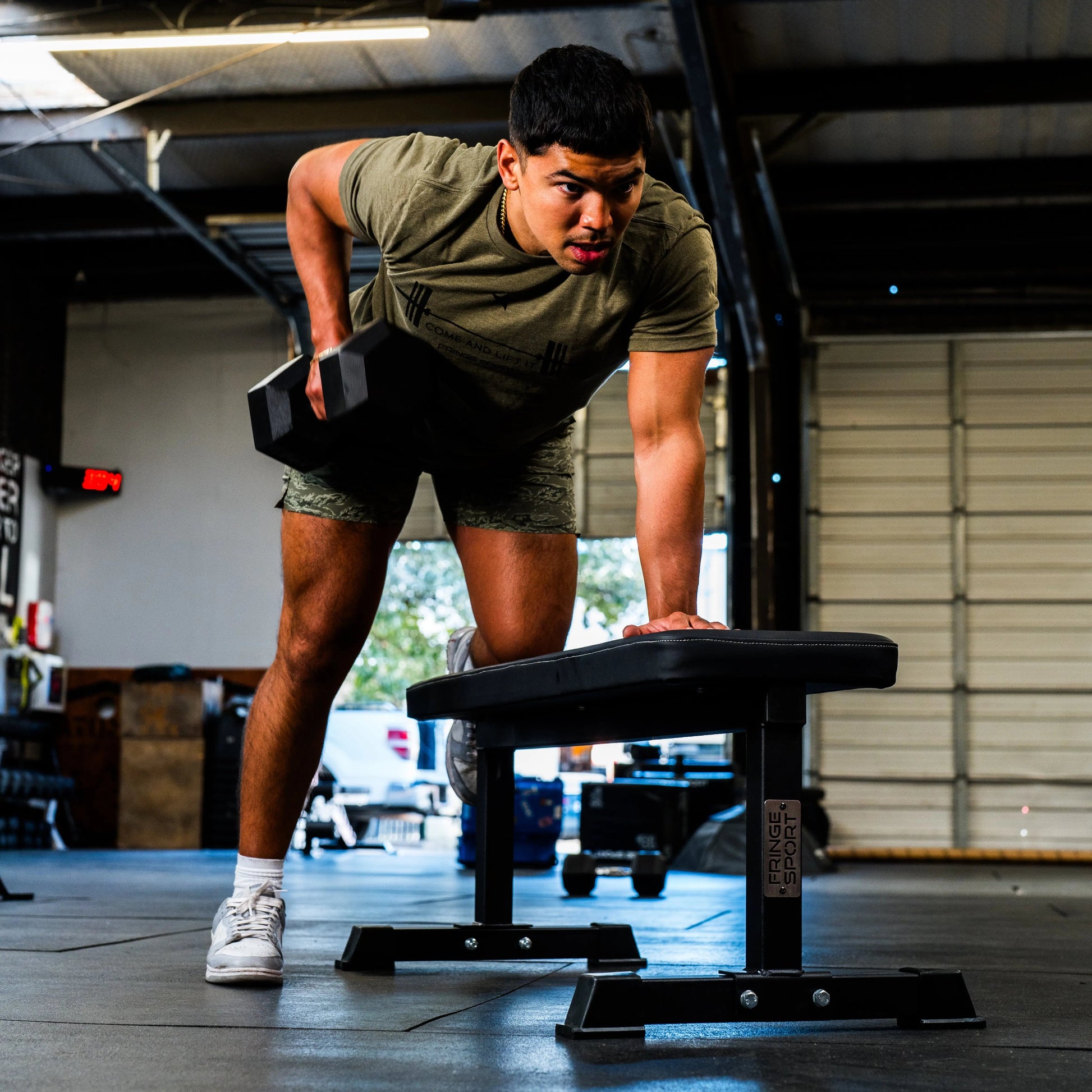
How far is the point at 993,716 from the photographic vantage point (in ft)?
30.2

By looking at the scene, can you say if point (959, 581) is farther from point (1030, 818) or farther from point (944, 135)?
point (944, 135)

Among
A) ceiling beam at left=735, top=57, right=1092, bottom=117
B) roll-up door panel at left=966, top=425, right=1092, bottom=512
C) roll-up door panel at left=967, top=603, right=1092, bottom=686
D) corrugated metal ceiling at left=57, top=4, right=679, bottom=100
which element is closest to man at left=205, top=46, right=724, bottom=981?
corrugated metal ceiling at left=57, top=4, right=679, bottom=100

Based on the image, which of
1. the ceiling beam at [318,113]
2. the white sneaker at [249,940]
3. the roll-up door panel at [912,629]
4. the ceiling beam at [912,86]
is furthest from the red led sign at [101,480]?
the white sneaker at [249,940]

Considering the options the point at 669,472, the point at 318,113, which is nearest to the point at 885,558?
the point at 318,113

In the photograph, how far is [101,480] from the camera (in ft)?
32.3

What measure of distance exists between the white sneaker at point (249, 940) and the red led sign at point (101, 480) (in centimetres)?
855

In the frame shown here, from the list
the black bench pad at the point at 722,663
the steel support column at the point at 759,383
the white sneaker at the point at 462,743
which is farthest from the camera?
the steel support column at the point at 759,383

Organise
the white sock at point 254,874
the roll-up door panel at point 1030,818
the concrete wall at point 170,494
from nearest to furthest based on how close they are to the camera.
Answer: the white sock at point 254,874
the roll-up door panel at point 1030,818
the concrete wall at point 170,494

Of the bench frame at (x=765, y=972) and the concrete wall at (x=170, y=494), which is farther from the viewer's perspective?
the concrete wall at (x=170, y=494)

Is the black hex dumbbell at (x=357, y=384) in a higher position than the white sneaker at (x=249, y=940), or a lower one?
higher

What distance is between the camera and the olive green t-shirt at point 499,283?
5.52 ft

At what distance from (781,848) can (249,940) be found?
76 cm

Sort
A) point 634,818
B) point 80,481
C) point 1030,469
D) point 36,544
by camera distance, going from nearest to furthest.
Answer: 1. point 634,818
2. point 1030,469
3. point 36,544
4. point 80,481

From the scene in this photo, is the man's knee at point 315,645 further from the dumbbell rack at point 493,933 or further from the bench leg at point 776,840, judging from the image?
the bench leg at point 776,840
